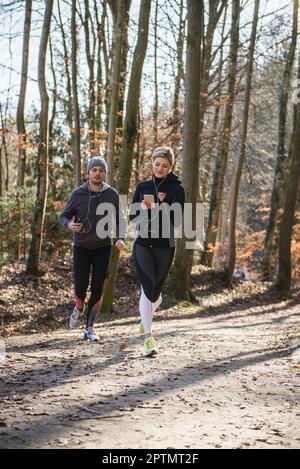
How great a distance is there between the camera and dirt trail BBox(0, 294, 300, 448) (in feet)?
13.3

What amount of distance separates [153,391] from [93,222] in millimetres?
3218

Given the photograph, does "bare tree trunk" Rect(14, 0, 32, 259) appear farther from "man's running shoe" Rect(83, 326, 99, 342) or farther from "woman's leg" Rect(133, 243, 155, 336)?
"woman's leg" Rect(133, 243, 155, 336)

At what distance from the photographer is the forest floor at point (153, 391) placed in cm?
405

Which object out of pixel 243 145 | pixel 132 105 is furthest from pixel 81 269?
pixel 243 145

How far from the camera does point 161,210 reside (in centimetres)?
732

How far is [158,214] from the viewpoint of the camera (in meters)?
7.28

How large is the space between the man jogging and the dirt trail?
0.91m

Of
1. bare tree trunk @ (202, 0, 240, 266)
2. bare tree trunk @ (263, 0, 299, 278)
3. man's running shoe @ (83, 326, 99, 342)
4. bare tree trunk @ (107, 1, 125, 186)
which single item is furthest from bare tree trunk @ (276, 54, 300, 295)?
man's running shoe @ (83, 326, 99, 342)

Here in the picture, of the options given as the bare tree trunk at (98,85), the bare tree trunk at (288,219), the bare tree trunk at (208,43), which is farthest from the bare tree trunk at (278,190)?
the bare tree trunk at (98,85)

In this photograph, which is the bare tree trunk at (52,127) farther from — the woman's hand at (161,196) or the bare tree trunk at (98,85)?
the woman's hand at (161,196)

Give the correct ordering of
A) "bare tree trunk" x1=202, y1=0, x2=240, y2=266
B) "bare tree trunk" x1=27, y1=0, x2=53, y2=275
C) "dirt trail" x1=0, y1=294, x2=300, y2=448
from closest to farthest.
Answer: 1. "dirt trail" x1=0, y1=294, x2=300, y2=448
2. "bare tree trunk" x1=27, y1=0, x2=53, y2=275
3. "bare tree trunk" x1=202, y1=0, x2=240, y2=266

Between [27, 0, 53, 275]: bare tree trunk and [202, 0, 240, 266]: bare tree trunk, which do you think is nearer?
[27, 0, 53, 275]: bare tree trunk

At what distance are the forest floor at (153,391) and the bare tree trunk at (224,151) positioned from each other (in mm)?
10945

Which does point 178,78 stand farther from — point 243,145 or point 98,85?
point 243,145
